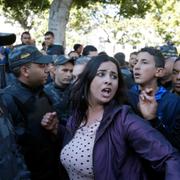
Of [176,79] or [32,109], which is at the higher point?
[176,79]

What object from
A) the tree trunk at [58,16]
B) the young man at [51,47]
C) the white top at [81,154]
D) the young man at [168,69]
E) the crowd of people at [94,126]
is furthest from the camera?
the tree trunk at [58,16]

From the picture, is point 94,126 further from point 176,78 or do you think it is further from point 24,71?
point 176,78

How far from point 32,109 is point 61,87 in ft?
4.31

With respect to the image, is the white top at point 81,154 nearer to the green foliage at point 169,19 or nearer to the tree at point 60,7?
the tree at point 60,7

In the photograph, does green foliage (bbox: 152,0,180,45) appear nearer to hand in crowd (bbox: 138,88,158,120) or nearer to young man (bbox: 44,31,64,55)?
young man (bbox: 44,31,64,55)

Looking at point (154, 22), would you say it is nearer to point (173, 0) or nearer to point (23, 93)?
point (173, 0)

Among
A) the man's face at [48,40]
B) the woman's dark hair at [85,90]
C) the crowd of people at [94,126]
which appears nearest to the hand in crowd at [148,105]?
the crowd of people at [94,126]

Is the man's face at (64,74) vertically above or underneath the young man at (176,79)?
underneath

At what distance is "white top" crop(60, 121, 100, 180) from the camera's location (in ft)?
8.71

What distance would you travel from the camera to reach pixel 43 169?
366 cm

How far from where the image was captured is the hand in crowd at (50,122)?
340cm

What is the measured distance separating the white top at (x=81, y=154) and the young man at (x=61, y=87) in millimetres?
1431

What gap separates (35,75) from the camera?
12.3 feet

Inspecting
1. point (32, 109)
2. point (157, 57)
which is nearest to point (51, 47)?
point (157, 57)
